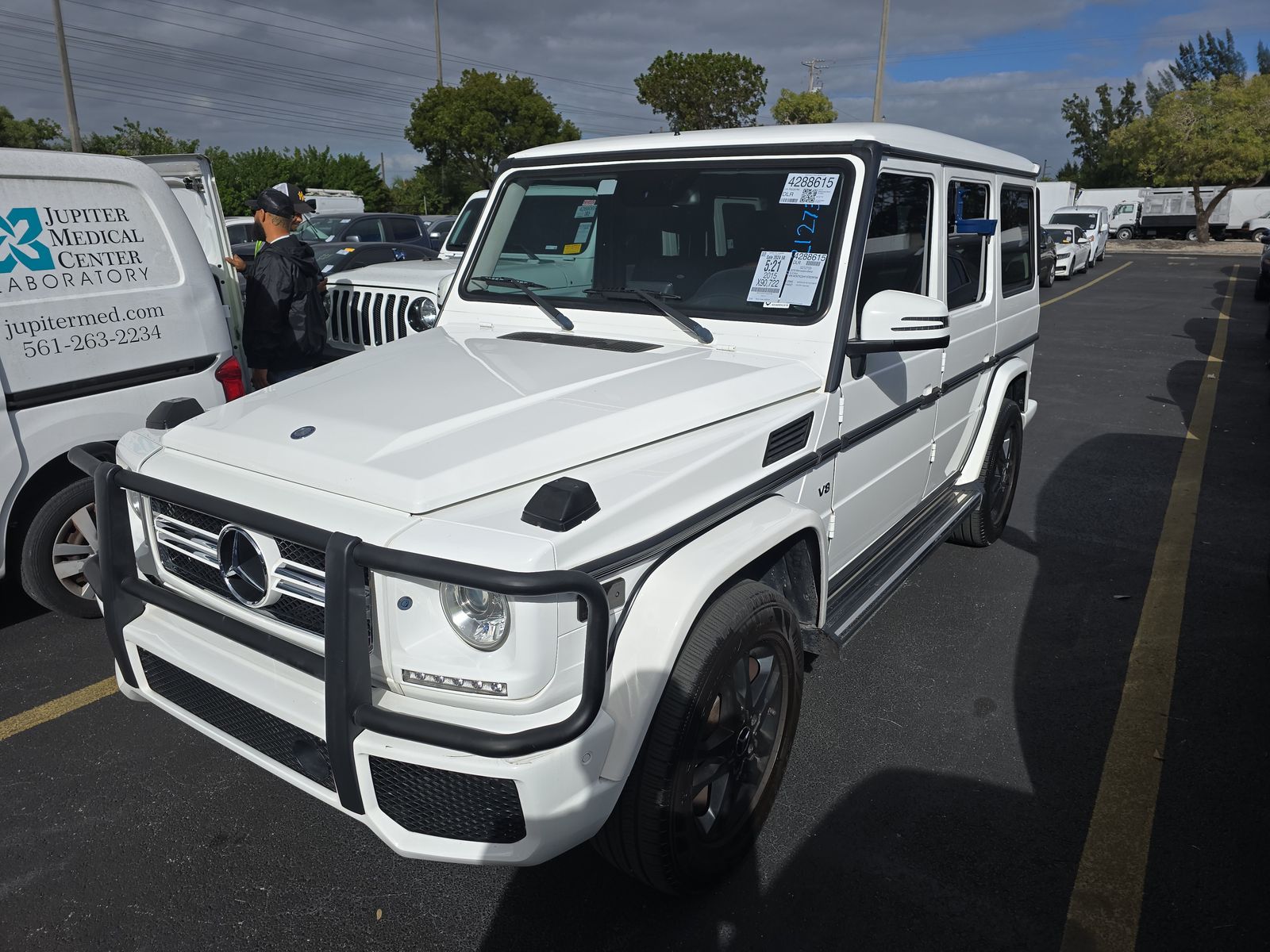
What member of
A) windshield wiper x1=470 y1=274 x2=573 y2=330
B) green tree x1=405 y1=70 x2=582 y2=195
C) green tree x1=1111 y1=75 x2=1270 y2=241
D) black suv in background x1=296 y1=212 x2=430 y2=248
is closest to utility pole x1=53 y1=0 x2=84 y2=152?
black suv in background x1=296 y1=212 x2=430 y2=248

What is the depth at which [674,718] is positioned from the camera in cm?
226

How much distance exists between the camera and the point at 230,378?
461cm

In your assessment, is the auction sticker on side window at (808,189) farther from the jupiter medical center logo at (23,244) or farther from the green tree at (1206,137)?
the green tree at (1206,137)

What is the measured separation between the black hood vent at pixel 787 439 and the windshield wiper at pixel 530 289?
1.04 meters

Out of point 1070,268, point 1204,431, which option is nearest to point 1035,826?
point 1204,431

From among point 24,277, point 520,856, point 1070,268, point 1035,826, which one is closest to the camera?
point 520,856

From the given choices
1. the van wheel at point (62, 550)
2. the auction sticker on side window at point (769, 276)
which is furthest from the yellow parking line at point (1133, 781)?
the van wheel at point (62, 550)

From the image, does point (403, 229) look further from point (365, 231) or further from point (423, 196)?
point (423, 196)

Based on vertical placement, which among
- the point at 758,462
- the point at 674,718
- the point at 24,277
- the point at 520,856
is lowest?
the point at 520,856

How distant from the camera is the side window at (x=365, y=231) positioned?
52.0ft

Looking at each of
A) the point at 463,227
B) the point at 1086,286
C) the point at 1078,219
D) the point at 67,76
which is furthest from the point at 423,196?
the point at 463,227

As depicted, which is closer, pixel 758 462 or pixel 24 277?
pixel 758 462

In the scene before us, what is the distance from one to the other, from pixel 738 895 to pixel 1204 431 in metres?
7.45

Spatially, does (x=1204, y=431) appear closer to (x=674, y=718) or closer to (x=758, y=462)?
(x=758, y=462)
